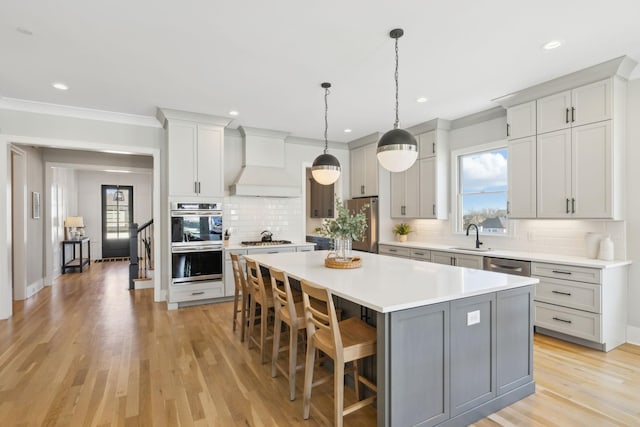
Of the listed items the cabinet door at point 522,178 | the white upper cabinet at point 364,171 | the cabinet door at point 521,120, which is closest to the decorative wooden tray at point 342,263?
the cabinet door at point 522,178

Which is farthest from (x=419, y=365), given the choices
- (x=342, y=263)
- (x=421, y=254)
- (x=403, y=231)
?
(x=403, y=231)

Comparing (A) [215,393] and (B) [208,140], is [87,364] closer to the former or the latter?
(A) [215,393]

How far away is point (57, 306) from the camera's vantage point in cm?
477

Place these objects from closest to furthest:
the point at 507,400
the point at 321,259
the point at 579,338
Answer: the point at 507,400, the point at 579,338, the point at 321,259

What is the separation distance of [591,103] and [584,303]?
6.64 ft

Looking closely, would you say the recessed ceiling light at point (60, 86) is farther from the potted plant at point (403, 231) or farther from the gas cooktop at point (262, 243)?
the potted plant at point (403, 231)

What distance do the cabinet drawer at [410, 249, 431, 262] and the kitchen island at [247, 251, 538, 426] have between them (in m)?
2.36

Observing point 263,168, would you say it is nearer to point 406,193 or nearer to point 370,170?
point 370,170

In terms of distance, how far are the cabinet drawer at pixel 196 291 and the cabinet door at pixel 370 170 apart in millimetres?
3089

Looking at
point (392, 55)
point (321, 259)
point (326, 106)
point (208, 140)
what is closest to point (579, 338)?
point (321, 259)

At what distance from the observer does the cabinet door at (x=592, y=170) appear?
129 inches

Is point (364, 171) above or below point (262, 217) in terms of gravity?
above

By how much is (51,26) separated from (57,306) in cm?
395

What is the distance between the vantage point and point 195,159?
491cm
